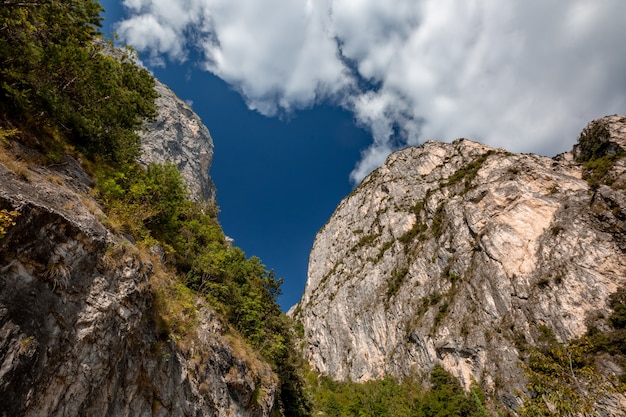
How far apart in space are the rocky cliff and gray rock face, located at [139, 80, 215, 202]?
2658 inches

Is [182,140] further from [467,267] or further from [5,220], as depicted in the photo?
[5,220]

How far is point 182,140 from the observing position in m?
90.1

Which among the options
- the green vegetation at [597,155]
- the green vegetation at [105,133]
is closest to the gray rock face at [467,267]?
the green vegetation at [597,155]

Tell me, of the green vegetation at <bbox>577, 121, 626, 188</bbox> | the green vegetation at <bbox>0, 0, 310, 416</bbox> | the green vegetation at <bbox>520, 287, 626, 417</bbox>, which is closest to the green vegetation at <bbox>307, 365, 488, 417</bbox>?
the green vegetation at <bbox>0, 0, 310, 416</bbox>

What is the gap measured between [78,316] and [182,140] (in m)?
92.5

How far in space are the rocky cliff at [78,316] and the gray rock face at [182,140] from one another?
6751 centimetres

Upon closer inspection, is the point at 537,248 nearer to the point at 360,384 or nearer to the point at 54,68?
the point at 360,384

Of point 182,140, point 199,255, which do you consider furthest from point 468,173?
point 182,140

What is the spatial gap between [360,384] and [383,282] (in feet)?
73.5

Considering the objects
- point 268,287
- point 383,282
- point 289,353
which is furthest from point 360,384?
point 268,287

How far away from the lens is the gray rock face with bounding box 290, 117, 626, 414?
44.9 meters

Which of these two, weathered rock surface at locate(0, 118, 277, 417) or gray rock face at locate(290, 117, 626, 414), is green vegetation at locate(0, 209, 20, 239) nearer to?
weathered rock surface at locate(0, 118, 277, 417)

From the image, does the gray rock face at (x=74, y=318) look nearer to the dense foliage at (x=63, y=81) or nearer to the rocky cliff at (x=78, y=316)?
the rocky cliff at (x=78, y=316)

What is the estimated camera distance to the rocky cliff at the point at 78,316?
4719mm
